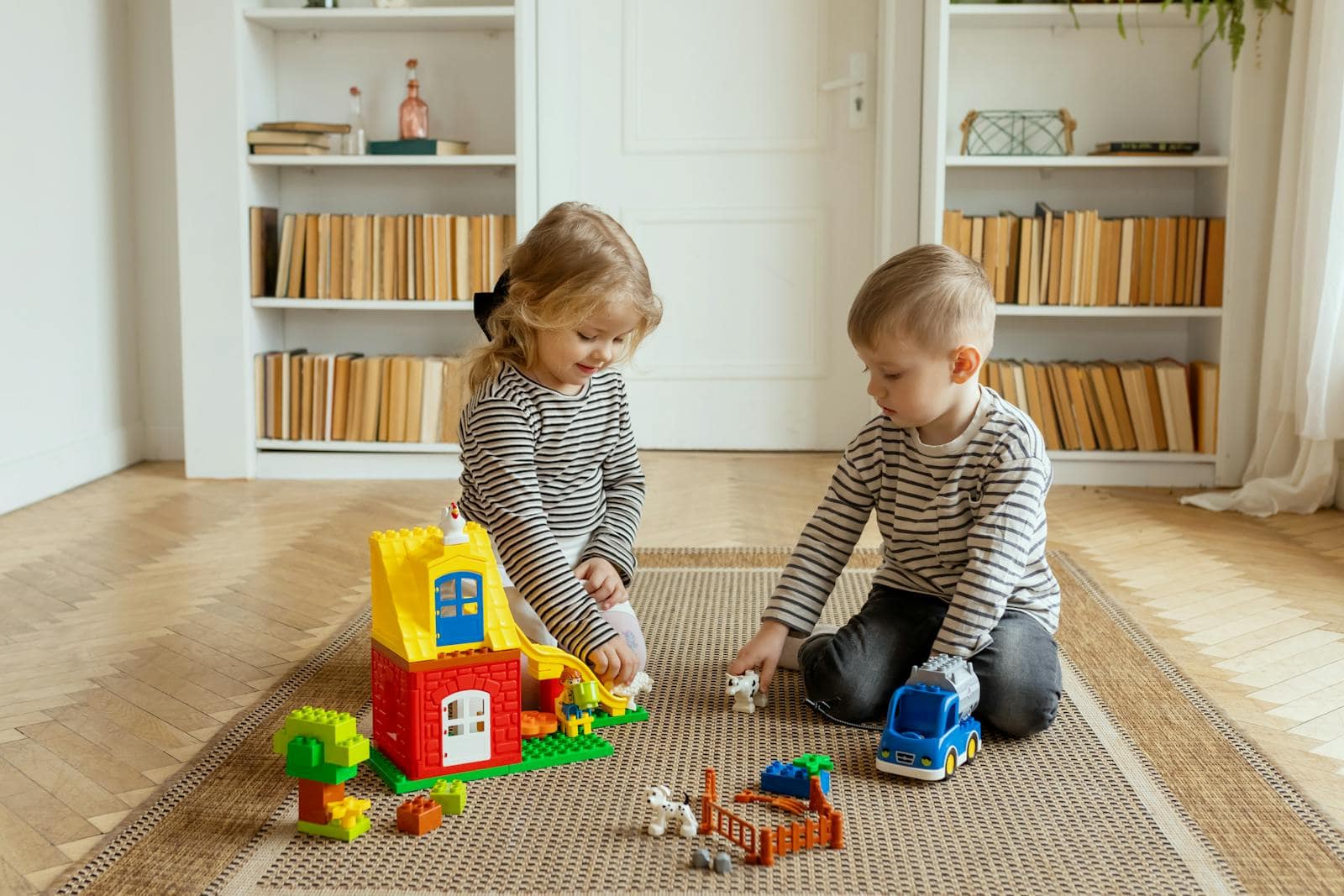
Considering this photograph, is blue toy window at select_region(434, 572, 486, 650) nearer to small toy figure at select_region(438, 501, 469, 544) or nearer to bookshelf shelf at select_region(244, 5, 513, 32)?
small toy figure at select_region(438, 501, 469, 544)

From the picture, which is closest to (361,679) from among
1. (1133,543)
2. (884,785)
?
(884,785)

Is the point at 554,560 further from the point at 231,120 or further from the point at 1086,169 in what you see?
the point at 1086,169

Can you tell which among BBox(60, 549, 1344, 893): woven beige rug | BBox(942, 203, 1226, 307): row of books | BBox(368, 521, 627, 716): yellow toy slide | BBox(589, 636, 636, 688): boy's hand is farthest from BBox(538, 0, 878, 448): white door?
BBox(368, 521, 627, 716): yellow toy slide

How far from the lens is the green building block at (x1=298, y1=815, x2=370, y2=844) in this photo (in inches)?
52.1

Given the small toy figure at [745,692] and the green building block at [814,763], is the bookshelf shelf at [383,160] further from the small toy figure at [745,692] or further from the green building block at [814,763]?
the green building block at [814,763]

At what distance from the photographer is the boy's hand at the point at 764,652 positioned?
172cm

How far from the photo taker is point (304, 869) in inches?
49.8

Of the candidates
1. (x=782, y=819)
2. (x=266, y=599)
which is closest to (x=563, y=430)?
(x=782, y=819)

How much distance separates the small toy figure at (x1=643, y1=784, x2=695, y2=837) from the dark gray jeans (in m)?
0.37

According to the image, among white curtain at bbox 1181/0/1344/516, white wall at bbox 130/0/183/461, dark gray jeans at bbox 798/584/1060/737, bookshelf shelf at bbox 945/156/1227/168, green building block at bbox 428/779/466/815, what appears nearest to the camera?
green building block at bbox 428/779/466/815

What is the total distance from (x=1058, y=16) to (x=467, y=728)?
278 cm

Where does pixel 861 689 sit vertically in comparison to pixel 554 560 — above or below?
below

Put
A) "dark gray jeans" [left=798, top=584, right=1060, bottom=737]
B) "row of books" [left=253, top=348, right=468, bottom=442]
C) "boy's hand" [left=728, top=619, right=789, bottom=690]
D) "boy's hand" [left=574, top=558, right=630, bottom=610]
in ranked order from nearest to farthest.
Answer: "dark gray jeans" [left=798, top=584, right=1060, bottom=737] < "boy's hand" [left=728, top=619, right=789, bottom=690] < "boy's hand" [left=574, top=558, right=630, bottom=610] < "row of books" [left=253, top=348, right=468, bottom=442]

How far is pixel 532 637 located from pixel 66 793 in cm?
62
